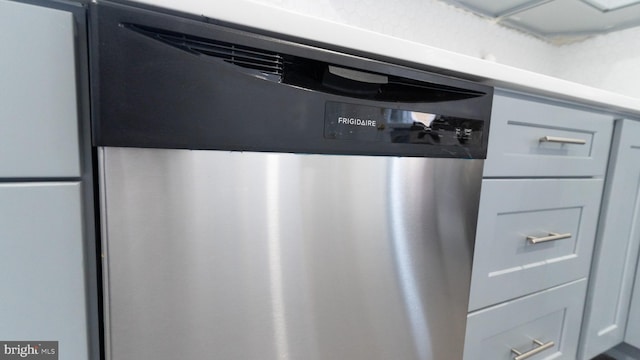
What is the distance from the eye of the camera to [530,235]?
70 cm

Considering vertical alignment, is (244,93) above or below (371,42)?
below

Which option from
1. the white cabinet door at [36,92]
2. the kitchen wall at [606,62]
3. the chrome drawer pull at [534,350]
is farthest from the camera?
the kitchen wall at [606,62]

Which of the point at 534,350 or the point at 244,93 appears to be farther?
the point at 534,350

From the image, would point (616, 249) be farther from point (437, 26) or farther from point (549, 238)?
point (437, 26)

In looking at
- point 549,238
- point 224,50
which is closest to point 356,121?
point 224,50

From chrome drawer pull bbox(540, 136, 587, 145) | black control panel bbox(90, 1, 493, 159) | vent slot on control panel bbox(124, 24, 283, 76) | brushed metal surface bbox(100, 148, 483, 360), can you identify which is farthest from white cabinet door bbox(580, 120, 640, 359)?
vent slot on control panel bbox(124, 24, 283, 76)

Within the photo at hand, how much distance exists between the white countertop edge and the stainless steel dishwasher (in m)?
0.02

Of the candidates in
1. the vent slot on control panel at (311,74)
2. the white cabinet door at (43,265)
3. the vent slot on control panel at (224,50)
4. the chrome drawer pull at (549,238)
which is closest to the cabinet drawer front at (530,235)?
the chrome drawer pull at (549,238)

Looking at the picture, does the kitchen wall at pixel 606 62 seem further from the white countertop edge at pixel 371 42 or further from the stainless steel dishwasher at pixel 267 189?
the stainless steel dishwasher at pixel 267 189

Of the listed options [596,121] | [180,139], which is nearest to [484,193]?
[596,121]

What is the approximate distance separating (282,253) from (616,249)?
111 cm

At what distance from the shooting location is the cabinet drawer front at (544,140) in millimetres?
604

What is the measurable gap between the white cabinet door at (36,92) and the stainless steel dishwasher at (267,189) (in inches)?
1.8

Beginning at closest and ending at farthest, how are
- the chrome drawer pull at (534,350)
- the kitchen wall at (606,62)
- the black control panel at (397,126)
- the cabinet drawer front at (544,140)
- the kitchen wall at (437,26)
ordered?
the black control panel at (397,126)
the cabinet drawer front at (544,140)
the chrome drawer pull at (534,350)
the kitchen wall at (437,26)
the kitchen wall at (606,62)
